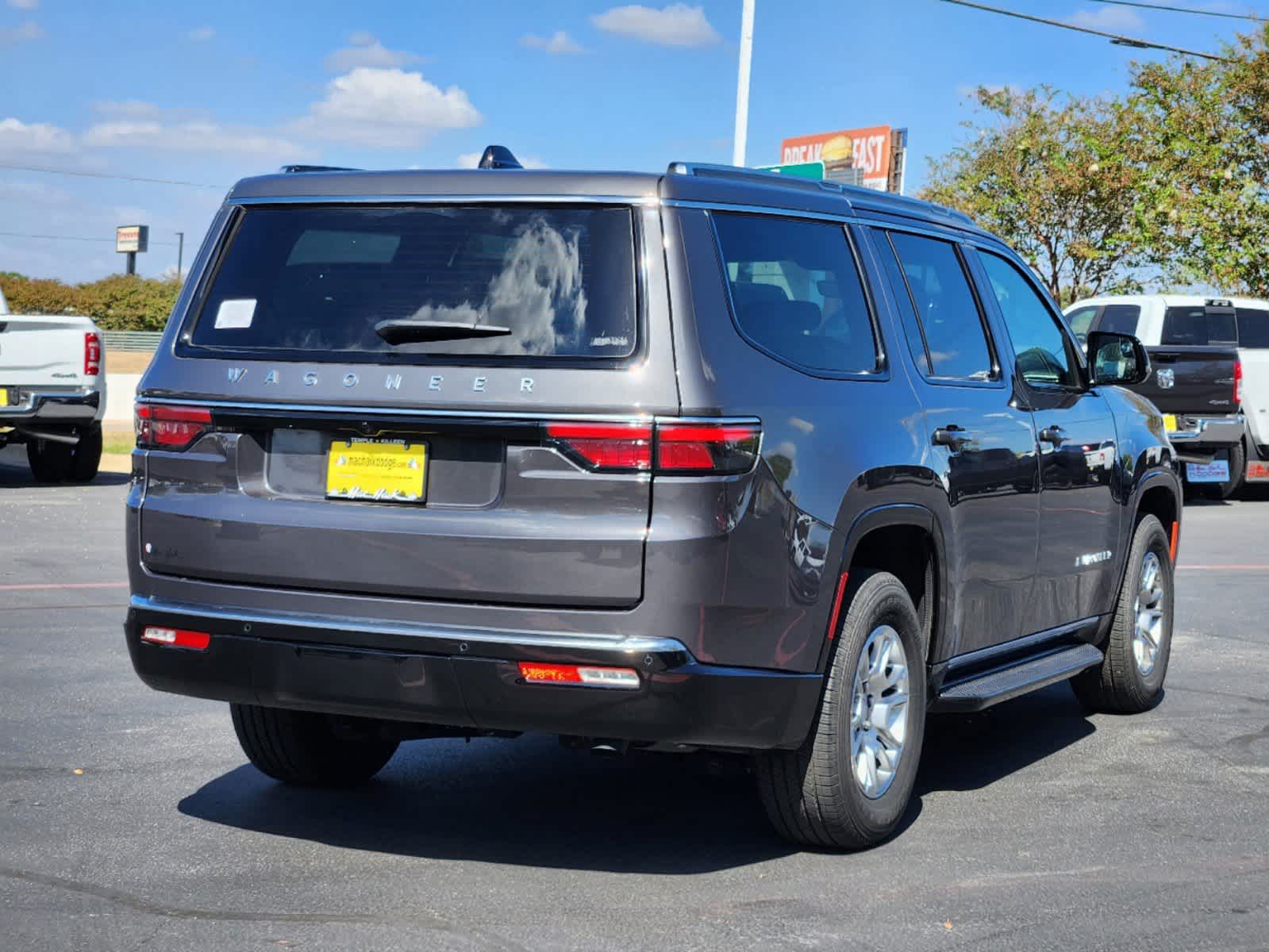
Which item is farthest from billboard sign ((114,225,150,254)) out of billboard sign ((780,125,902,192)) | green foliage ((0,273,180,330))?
billboard sign ((780,125,902,192))

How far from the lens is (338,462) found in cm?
467

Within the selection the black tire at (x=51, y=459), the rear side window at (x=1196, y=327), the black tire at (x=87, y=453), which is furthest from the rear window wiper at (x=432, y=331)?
the rear side window at (x=1196, y=327)

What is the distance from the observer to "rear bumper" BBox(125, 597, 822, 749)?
440cm

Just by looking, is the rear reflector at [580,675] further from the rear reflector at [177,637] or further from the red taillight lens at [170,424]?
the red taillight lens at [170,424]

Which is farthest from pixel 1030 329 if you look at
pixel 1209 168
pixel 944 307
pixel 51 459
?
pixel 1209 168

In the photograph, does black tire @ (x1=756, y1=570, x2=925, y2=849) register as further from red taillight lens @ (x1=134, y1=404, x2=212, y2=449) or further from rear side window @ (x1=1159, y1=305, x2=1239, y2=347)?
rear side window @ (x1=1159, y1=305, x2=1239, y2=347)

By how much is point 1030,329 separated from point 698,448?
269cm

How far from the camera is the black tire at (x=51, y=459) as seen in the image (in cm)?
1825

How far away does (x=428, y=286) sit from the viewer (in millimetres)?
4711

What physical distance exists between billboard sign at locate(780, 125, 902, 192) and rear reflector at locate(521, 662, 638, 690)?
33.6 metres

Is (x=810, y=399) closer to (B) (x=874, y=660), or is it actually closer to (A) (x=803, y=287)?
(A) (x=803, y=287)

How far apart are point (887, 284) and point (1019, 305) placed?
130 cm

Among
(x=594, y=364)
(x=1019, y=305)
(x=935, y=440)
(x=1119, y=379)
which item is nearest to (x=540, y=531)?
(x=594, y=364)

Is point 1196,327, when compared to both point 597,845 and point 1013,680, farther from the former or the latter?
point 597,845
